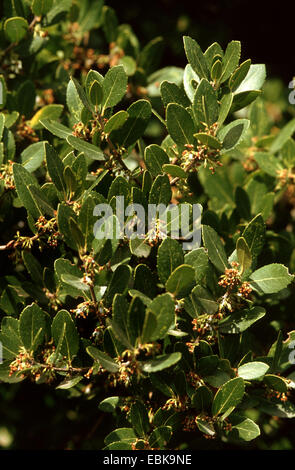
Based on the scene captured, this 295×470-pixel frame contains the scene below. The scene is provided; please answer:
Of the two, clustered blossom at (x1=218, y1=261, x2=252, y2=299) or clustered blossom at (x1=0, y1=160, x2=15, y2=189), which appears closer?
clustered blossom at (x1=218, y1=261, x2=252, y2=299)

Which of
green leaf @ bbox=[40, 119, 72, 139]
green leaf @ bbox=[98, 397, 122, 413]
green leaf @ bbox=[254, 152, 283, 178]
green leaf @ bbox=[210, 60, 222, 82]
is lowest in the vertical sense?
green leaf @ bbox=[98, 397, 122, 413]

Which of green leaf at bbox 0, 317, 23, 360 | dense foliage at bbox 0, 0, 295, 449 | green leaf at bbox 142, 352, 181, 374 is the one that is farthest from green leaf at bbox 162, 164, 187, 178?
green leaf at bbox 0, 317, 23, 360

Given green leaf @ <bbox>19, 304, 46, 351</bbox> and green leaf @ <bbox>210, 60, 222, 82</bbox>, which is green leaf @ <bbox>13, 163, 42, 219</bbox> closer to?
green leaf @ <bbox>19, 304, 46, 351</bbox>

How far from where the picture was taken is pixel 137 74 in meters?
2.49

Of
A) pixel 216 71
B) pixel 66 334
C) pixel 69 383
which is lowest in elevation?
pixel 69 383

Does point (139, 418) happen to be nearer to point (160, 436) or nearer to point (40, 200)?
point (160, 436)

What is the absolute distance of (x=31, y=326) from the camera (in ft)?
5.20

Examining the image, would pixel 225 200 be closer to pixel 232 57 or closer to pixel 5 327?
pixel 232 57

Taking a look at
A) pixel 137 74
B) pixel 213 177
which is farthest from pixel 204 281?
pixel 137 74

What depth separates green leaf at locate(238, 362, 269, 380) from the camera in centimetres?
153

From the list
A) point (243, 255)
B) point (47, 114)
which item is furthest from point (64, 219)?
point (47, 114)

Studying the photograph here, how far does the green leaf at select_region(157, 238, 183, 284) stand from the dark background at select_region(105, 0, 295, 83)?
2388mm

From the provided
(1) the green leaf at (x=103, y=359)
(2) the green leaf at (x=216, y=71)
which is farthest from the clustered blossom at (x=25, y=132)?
(1) the green leaf at (x=103, y=359)

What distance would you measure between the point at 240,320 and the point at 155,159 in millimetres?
554
